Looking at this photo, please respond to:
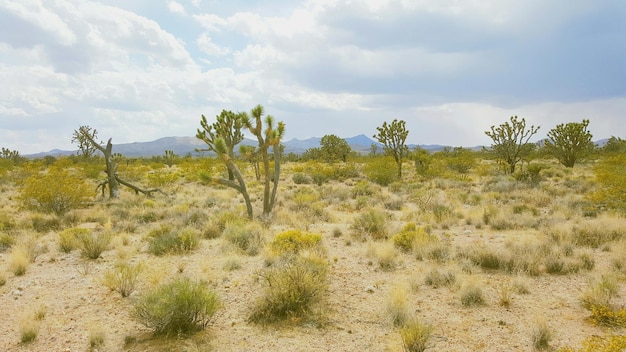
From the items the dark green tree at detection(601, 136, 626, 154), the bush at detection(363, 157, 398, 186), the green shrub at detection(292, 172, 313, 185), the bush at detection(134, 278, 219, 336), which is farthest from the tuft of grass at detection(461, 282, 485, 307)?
the dark green tree at detection(601, 136, 626, 154)

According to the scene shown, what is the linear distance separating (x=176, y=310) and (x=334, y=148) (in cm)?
3922

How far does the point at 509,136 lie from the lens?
83.9ft

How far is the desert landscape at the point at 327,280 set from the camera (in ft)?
16.8

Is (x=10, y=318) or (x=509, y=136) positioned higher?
(x=509, y=136)

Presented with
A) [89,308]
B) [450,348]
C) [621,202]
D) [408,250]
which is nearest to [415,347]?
[450,348]

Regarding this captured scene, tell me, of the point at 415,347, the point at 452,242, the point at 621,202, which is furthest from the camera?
the point at 621,202

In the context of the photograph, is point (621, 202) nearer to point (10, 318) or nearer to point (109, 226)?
point (10, 318)

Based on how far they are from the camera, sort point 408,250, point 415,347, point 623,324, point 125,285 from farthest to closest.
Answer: point 408,250 < point 125,285 < point 623,324 < point 415,347

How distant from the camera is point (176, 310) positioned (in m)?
5.19

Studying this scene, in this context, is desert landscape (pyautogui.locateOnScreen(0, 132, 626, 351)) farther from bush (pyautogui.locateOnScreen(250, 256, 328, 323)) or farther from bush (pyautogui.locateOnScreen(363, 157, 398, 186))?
bush (pyautogui.locateOnScreen(363, 157, 398, 186))

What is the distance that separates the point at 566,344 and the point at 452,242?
4972 mm

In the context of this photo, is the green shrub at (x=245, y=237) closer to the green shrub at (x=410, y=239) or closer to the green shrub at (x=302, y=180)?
the green shrub at (x=410, y=239)

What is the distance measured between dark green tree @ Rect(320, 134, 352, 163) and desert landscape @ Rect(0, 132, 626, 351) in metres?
30.0

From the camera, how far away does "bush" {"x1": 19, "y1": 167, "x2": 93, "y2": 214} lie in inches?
546
